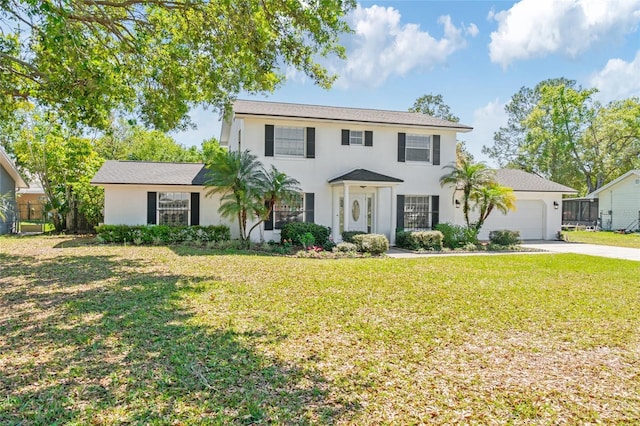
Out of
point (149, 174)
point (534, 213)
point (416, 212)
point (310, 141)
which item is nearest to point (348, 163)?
point (310, 141)

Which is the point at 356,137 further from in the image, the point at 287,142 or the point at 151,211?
the point at 151,211

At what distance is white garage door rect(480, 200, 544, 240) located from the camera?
21.7 metres

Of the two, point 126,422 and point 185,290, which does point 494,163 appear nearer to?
point 185,290

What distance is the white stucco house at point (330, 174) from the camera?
17125 millimetres

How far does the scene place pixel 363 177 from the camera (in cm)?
1702

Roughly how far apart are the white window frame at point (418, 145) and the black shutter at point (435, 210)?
1755mm

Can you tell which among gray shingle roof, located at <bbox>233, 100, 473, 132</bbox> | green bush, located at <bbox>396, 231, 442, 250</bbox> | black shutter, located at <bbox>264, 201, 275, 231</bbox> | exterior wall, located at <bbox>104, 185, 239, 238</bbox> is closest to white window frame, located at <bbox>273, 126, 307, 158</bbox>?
gray shingle roof, located at <bbox>233, 100, 473, 132</bbox>

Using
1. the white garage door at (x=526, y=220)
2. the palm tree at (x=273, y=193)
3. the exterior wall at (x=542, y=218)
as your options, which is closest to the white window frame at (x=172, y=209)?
the palm tree at (x=273, y=193)

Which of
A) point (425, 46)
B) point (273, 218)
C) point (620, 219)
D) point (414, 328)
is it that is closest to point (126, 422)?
point (414, 328)

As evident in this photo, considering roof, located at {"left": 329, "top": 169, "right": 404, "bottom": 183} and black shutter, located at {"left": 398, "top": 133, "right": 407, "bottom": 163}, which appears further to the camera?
black shutter, located at {"left": 398, "top": 133, "right": 407, "bottom": 163}

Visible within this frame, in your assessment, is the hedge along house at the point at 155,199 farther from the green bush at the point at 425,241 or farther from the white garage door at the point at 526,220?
the white garage door at the point at 526,220

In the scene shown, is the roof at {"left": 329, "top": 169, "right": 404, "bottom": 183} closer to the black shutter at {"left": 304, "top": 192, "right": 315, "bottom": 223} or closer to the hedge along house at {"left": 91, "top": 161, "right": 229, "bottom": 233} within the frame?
the black shutter at {"left": 304, "top": 192, "right": 315, "bottom": 223}

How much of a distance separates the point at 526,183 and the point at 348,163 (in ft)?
36.1

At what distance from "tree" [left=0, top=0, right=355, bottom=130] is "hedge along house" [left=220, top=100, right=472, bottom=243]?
410 centimetres
